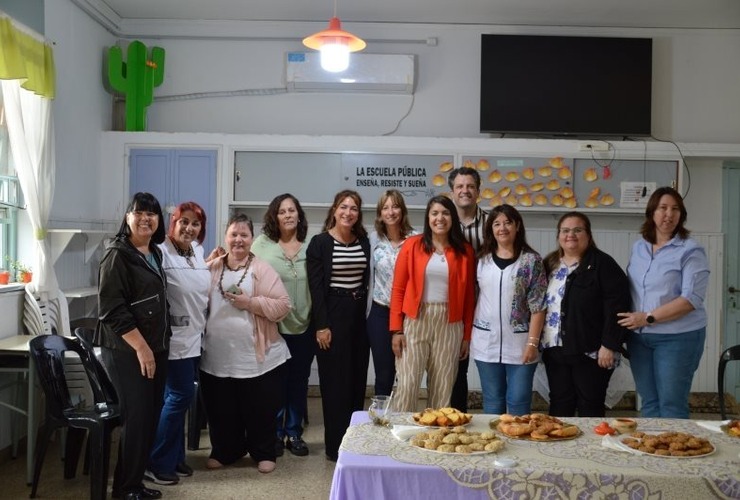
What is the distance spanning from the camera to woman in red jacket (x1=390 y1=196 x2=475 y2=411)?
10.9 ft

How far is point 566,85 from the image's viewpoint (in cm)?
527

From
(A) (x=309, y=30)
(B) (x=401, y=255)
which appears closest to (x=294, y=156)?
(A) (x=309, y=30)

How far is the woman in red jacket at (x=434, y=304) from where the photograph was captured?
331cm

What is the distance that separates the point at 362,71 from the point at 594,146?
5.94ft

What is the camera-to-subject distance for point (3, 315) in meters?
3.78

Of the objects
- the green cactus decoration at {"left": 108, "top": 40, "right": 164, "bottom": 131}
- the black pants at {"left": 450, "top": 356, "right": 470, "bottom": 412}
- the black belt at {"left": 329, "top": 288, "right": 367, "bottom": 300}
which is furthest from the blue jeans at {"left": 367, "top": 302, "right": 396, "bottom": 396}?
the green cactus decoration at {"left": 108, "top": 40, "right": 164, "bottom": 131}

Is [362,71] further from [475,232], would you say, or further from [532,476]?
[532,476]

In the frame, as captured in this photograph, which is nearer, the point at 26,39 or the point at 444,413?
the point at 444,413

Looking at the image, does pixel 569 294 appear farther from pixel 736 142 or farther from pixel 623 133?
pixel 736 142

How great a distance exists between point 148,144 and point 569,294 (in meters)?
3.37

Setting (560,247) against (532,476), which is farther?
(560,247)

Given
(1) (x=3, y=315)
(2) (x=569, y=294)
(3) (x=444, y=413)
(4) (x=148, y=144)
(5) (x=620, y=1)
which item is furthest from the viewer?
(4) (x=148, y=144)

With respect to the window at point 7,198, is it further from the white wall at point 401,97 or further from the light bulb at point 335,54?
the light bulb at point 335,54

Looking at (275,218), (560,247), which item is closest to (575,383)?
(560,247)
